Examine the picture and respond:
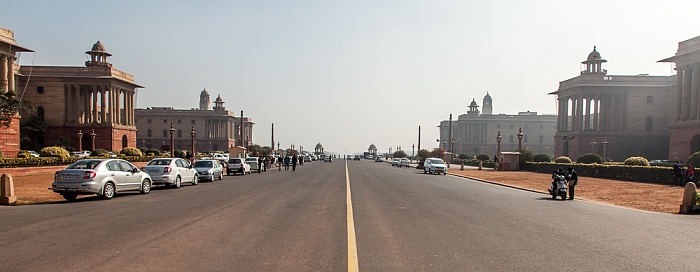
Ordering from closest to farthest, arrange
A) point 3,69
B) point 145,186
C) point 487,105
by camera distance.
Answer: point 145,186
point 3,69
point 487,105

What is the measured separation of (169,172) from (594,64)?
83.0m

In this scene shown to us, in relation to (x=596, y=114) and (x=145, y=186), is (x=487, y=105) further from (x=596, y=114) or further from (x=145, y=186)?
(x=145, y=186)

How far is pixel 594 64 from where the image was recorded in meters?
87.9

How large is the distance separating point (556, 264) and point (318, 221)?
18.6 ft

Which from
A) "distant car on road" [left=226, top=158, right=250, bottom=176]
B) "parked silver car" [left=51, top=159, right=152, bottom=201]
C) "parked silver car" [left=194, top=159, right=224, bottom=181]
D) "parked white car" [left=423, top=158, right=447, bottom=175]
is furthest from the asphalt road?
"parked white car" [left=423, top=158, right=447, bottom=175]

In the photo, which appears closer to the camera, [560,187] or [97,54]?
[560,187]

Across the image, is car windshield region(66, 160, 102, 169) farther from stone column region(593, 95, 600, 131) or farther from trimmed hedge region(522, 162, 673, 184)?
stone column region(593, 95, 600, 131)

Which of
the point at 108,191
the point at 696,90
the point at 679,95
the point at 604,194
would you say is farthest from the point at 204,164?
the point at 679,95

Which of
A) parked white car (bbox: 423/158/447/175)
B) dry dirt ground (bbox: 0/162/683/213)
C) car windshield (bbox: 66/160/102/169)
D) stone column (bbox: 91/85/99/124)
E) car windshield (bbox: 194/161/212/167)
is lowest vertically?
parked white car (bbox: 423/158/447/175)

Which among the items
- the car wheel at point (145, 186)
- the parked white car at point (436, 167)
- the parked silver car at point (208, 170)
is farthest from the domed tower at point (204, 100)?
the car wheel at point (145, 186)

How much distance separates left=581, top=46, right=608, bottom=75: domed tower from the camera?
86.9 metres

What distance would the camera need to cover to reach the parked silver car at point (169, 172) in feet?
76.0

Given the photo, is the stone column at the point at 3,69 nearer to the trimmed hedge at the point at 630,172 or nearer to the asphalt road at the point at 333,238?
the asphalt road at the point at 333,238

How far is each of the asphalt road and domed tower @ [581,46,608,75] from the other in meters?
80.4
